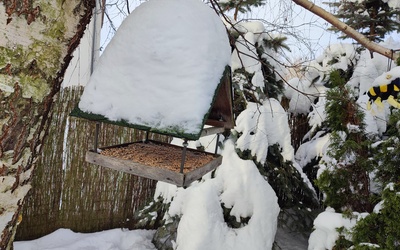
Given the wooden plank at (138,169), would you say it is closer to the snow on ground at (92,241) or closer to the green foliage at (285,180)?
the green foliage at (285,180)

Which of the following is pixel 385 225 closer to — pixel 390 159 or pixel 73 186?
pixel 390 159

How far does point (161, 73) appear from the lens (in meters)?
1.08

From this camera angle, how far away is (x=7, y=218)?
994 mm

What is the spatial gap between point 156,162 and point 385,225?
1850 mm

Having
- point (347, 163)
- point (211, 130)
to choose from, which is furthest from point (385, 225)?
point (211, 130)

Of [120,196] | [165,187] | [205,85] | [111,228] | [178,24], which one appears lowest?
[111,228]

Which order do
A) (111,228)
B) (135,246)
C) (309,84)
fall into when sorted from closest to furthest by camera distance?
(135,246) → (111,228) → (309,84)

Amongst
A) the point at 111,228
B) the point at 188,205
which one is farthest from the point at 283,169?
the point at 111,228

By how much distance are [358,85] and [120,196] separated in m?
3.97

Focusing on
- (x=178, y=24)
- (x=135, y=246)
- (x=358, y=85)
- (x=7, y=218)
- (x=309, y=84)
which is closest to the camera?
(x=7, y=218)

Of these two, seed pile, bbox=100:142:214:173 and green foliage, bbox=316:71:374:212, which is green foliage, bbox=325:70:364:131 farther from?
seed pile, bbox=100:142:214:173

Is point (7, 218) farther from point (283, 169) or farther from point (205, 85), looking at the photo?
point (283, 169)

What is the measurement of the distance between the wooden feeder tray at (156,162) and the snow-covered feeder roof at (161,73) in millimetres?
185

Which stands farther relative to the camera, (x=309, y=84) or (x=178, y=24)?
(x=309, y=84)
